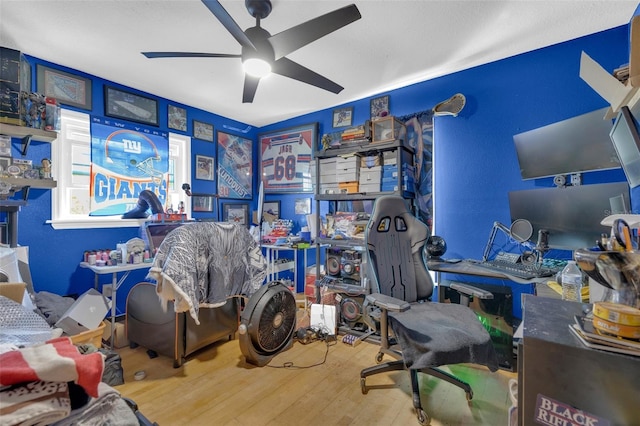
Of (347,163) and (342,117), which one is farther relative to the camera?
(342,117)

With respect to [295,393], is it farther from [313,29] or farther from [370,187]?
[313,29]

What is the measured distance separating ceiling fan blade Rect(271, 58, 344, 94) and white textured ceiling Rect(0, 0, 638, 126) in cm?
33

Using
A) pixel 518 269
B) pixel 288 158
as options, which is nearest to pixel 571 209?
pixel 518 269

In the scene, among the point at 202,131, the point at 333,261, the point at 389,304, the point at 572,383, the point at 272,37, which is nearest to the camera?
the point at 572,383

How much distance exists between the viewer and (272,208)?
4164mm

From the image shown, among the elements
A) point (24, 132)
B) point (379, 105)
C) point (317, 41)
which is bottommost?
point (24, 132)

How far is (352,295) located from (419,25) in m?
2.28

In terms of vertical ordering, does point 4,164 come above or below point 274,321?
above

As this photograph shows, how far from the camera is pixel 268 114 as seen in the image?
385 cm

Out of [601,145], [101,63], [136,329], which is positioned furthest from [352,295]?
[101,63]

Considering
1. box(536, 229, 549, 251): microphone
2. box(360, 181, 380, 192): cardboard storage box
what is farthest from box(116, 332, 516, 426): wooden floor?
box(360, 181, 380, 192): cardboard storage box

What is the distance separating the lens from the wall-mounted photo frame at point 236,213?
398 cm

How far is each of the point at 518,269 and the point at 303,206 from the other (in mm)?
2545

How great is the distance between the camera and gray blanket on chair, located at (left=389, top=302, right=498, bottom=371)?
1.35 meters
